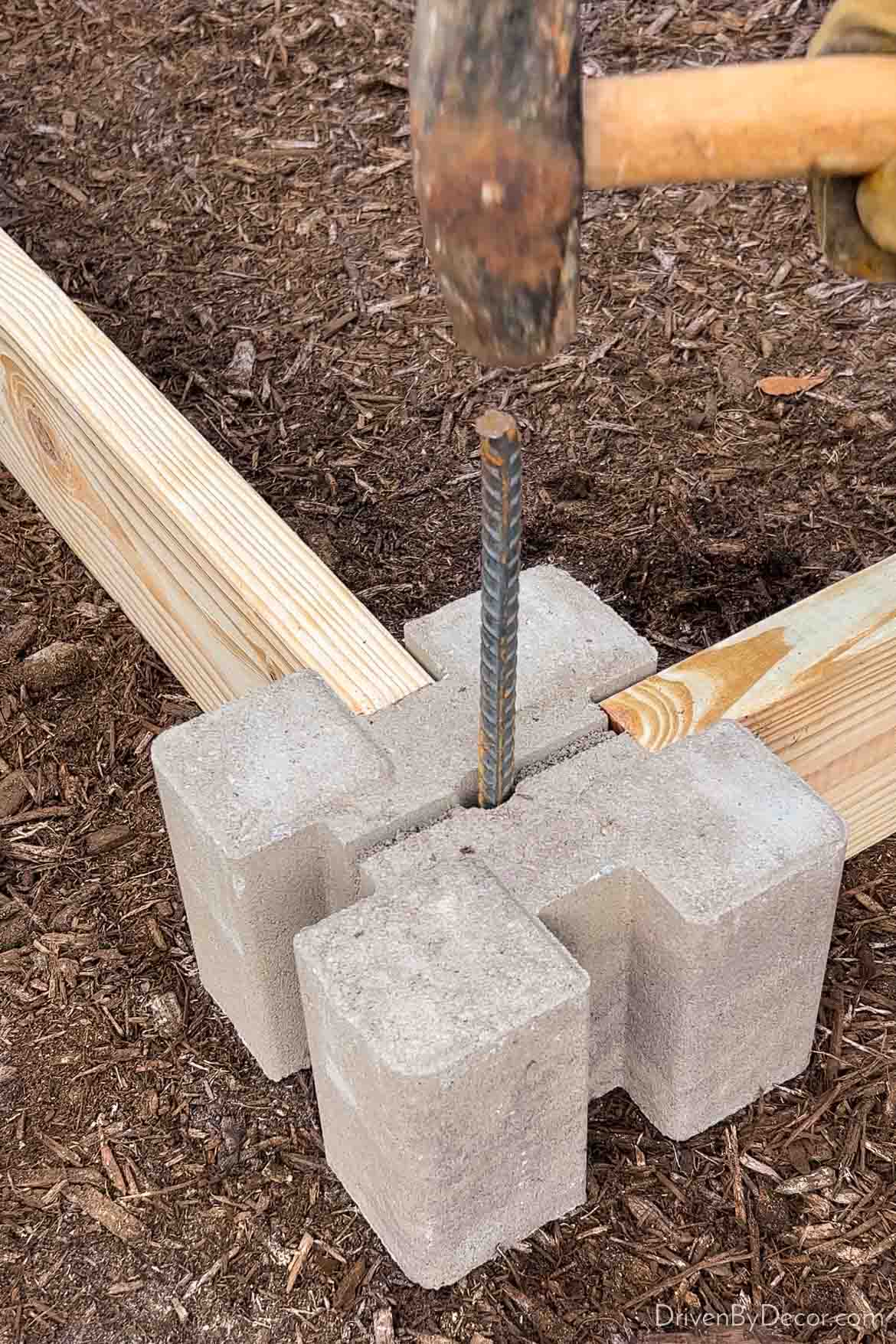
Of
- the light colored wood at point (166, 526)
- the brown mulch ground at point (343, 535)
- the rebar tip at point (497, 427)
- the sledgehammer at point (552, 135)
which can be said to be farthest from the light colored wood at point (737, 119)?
the brown mulch ground at point (343, 535)

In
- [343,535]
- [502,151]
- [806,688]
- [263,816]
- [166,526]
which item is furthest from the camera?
[343,535]

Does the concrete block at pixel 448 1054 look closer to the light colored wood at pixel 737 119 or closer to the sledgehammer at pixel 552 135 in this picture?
the sledgehammer at pixel 552 135

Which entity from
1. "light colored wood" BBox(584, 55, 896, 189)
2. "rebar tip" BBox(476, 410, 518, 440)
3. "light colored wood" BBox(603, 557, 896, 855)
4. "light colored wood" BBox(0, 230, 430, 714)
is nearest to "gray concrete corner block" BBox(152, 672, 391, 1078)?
"light colored wood" BBox(0, 230, 430, 714)

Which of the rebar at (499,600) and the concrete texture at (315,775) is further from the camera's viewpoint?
the concrete texture at (315,775)

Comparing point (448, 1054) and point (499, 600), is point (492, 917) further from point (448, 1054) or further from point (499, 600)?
point (499, 600)

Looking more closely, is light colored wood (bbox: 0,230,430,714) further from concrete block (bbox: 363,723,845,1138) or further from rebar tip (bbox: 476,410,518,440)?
rebar tip (bbox: 476,410,518,440)

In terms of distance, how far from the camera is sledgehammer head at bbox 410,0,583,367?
1.30 metres

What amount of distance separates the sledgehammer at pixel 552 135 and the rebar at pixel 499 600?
0.21 meters

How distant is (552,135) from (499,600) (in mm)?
619

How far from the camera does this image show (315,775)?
6.71 ft

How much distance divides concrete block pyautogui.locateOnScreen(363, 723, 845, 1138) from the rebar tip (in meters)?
0.56

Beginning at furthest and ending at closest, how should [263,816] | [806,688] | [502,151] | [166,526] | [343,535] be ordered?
[343,535], [166,526], [806,688], [263,816], [502,151]

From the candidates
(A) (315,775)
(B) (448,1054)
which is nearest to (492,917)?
(B) (448,1054)

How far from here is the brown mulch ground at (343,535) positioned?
2.12m
